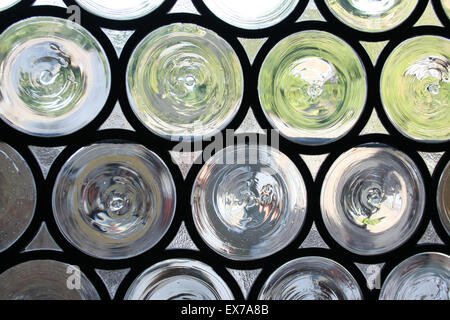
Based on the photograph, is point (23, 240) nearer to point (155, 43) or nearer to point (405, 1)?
point (155, 43)

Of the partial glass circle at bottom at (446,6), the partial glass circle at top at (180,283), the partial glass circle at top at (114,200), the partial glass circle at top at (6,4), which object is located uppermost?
the partial glass circle at bottom at (446,6)

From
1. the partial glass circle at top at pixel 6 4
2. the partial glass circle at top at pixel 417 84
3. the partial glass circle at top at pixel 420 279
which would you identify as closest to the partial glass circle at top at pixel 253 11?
the partial glass circle at top at pixel 417 84

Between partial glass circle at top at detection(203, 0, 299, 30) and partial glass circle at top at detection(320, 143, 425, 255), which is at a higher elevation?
partial glass circle at top at detection(203, 0, 299, 30)

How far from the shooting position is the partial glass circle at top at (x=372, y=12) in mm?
635

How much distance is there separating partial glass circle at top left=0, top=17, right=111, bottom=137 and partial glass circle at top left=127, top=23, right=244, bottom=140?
6cm

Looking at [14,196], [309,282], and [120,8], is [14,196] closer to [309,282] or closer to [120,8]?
[120,8]

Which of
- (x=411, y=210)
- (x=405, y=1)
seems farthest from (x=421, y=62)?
(x=411, y=210)

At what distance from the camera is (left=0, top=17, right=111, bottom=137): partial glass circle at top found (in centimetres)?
59

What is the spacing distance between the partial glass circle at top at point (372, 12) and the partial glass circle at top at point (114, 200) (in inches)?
14.4

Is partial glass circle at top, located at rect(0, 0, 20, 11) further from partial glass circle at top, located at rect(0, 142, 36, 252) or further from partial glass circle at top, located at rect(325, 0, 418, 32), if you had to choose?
partial glass circle at top, located at rect(325, 0, 418, 32)

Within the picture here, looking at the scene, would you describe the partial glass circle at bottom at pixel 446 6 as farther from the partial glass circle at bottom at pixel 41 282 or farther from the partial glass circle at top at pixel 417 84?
the partial glass circle at bottom at pixel 41 282

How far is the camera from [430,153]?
675mm

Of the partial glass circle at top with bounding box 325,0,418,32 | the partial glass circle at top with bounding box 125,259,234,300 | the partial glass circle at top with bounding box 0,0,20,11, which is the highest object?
the partial glass circle at top with bounding box 325,0,418,32

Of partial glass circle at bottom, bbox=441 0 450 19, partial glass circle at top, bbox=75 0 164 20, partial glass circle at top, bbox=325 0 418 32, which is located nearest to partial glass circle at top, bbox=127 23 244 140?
partial glass circle at top, bbox=75 0 164 20
